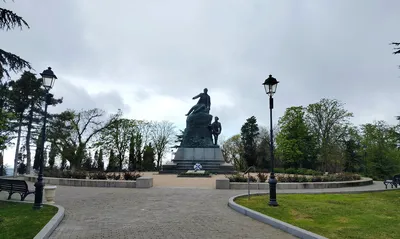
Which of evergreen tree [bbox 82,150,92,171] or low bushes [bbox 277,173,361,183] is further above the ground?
evergreen tree [bbox 82,150,92,171]

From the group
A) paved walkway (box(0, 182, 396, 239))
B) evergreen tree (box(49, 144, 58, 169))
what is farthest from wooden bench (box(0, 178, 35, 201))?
evergreen tree (box(49, 144, 58, 169))

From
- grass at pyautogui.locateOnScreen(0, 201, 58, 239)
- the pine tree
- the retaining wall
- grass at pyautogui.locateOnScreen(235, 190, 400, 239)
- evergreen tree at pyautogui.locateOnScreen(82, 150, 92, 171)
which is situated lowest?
grass at pyautogui.locateOnScreen(0, 201, 58, 239)

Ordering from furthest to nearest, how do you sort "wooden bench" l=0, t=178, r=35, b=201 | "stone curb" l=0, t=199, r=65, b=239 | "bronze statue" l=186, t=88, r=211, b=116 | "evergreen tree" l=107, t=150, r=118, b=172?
1. "evergreen tree" l=107, t=150, r=118, b=172
2. "bronze statue" l=186, t=88, r=211, b=116
3. "wooden bench" l=0, t=178, r=35, b=201
4. "stone curb" l=0, t=199, r=65, b=239

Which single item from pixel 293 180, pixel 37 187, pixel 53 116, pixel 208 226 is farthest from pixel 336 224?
pixel 53 116

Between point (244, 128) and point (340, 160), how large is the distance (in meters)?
20.2

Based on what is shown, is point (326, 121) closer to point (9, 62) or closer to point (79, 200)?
point (79, 200)

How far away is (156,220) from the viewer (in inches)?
306

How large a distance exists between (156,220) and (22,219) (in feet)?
11.6

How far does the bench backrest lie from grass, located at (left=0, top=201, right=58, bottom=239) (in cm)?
93

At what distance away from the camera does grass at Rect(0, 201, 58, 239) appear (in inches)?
237

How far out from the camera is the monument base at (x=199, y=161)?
99.0 feet

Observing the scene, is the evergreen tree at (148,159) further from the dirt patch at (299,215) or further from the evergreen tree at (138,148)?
the dirt patch at (299,215)

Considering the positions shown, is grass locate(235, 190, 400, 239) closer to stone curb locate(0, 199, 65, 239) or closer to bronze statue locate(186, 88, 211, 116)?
stone curb locate(0, 199, 65, 239)

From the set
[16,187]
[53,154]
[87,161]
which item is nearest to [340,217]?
[16,187]
